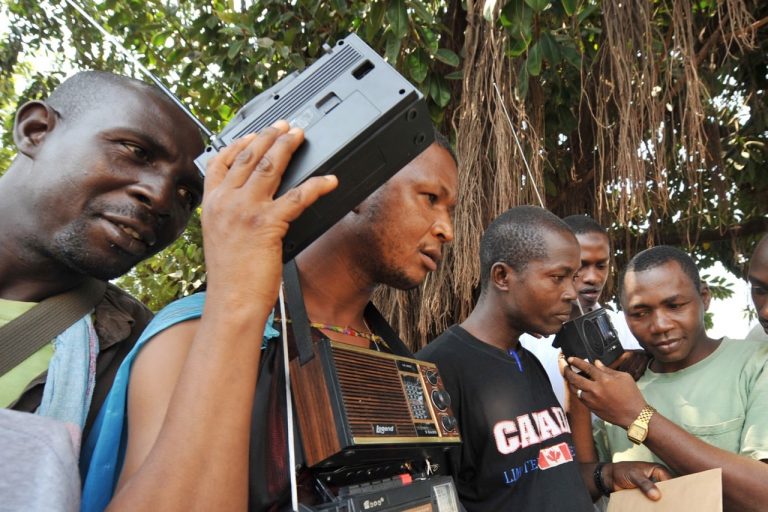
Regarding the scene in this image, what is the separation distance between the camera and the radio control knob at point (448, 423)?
112 cm

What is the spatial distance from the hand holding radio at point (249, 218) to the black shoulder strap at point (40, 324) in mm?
478

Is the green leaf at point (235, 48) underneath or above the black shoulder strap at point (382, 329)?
above

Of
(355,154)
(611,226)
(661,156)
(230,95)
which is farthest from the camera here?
(611,226)

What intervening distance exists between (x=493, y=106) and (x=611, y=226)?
1.71m

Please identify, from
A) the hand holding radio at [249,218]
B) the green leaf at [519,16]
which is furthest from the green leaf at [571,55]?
the hand holding radio at [249,218]

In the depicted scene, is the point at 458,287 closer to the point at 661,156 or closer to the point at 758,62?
the point at 661,156

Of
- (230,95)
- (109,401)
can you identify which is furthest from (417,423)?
(230,95)

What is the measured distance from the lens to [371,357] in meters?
1.04

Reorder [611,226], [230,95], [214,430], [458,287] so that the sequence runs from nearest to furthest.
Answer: [214,430], [458,287], [230,95], [611,226]

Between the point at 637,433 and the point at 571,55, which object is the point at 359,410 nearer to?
the point at 637,433

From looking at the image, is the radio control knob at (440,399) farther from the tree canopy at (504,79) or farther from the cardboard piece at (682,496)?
the tree canopy at (504,79)

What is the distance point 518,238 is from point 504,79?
4.01 feet

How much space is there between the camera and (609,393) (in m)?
1.81

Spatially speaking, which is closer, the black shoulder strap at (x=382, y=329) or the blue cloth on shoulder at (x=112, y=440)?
the blue cloth on shoulder at (x=112, y=440)
